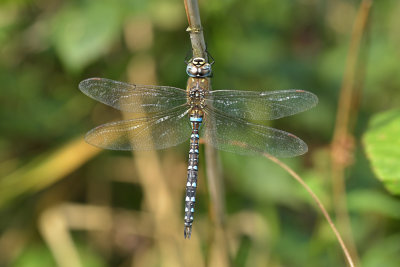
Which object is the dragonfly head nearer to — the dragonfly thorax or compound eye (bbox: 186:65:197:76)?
compound eye (bbox: 186:65:197:76)

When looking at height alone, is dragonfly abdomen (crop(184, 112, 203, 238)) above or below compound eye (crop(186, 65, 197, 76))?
below

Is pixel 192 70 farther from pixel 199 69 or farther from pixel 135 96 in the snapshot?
pixel 135 96

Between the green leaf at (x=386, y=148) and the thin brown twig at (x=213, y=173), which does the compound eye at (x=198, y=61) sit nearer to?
the thin brown twig at (x=213, y=173)

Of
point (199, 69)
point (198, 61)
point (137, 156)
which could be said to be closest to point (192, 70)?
point (199, 69)

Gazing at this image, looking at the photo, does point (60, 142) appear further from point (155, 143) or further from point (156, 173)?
point (155, 143)

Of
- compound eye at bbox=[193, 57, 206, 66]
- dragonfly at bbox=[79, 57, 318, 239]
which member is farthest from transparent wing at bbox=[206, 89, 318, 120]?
compound eye at bbox=[193, 57, 206, 66]
